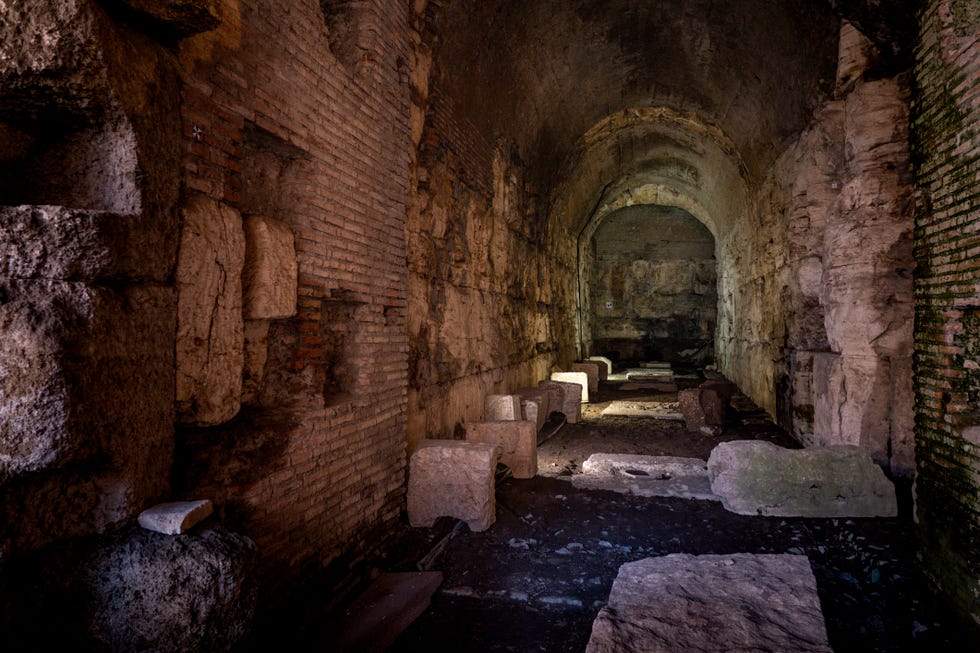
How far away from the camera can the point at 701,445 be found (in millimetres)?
6805

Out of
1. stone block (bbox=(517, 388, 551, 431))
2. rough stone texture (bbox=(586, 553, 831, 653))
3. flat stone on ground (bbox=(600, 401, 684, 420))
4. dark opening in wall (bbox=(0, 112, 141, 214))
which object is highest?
dark opening in wall (bbox=(0, 112, 141, 214))

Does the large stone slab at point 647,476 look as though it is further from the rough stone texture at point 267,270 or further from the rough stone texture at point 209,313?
the rough stone texture at point 209,313

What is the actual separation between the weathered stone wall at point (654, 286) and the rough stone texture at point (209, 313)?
49.6 feet

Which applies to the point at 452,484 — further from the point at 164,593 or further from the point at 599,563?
the point at 164,593

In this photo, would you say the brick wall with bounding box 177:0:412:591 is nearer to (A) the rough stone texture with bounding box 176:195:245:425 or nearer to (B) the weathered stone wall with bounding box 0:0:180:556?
(A) the rough stone texture with bounding box 176:195:245:425

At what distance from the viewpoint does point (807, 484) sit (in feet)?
14.0

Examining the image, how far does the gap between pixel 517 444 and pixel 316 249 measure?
3.11 metres

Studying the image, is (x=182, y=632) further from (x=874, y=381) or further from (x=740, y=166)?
(x=740, y=166)

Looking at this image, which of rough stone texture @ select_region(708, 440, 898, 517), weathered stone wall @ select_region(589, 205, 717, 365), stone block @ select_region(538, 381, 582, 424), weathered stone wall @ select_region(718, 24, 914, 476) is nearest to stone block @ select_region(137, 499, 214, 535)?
rough stone texture @ select_region(708, 440, 898, 517)

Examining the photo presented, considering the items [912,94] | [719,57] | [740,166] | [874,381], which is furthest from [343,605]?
[740,166]

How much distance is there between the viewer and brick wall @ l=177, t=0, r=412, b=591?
8.75ft

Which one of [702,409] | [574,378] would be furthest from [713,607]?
[574,378]

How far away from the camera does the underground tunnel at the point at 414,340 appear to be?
77.0 inches

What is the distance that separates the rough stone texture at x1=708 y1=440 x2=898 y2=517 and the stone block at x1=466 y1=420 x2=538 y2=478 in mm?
1900
